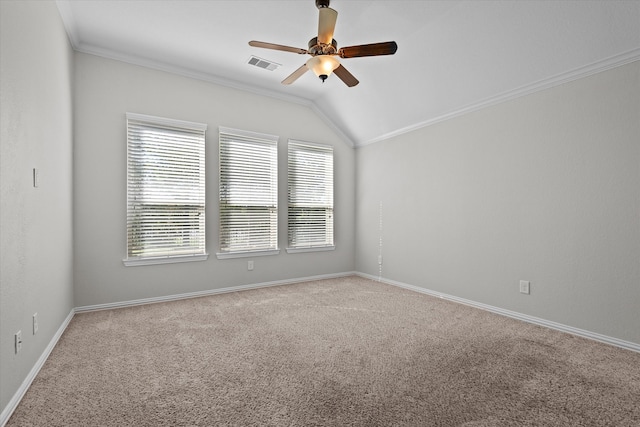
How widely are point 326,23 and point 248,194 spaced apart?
Result: 282 cm

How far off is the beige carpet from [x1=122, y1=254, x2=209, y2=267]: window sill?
0.58 metres

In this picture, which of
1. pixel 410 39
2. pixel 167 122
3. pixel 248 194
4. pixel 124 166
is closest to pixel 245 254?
pixel 248 194

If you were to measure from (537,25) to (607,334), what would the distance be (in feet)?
9.16

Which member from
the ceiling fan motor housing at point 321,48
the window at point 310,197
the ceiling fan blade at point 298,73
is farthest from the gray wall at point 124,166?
the ceiling fan motor housing at point 321,48

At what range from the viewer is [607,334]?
9.31 feet

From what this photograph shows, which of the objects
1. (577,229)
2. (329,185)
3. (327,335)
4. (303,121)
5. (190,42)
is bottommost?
(327,335)

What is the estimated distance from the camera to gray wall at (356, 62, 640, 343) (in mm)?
2787

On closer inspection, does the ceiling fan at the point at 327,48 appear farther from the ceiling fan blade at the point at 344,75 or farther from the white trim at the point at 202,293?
the white trim at the point at 202,293

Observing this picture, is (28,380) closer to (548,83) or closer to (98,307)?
(98,307)

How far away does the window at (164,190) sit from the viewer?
3904 millimetres

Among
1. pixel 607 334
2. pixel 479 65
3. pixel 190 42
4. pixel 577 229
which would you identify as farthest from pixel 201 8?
pixel 607 334

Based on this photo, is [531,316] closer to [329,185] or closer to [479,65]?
[479,65]

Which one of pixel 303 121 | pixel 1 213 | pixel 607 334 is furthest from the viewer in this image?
pixel 303 121

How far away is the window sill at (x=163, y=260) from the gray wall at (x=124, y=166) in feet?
0.20
